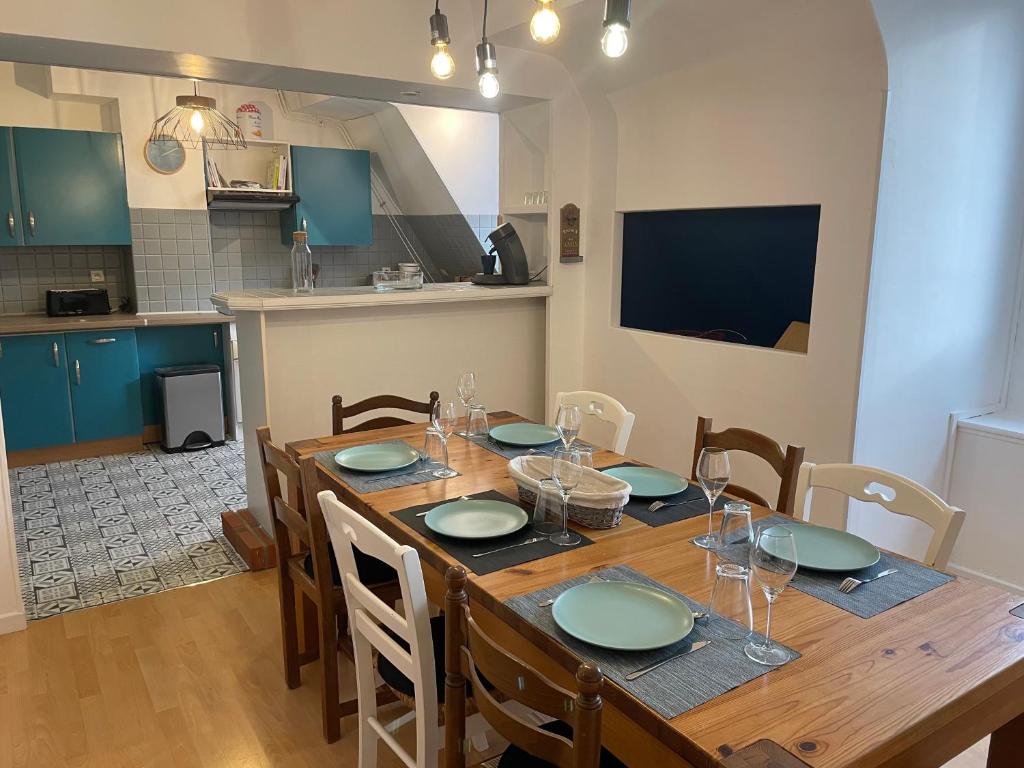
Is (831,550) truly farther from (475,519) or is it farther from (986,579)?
(986,579)

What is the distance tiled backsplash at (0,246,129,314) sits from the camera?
4949 millimetres

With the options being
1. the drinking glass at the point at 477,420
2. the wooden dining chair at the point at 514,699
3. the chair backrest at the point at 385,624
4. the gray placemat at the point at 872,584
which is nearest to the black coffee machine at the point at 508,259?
the drinking glass at the point at 477,420

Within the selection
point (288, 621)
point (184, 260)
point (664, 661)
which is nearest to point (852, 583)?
point (664, 661)

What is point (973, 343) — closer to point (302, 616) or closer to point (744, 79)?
point (744, 79)

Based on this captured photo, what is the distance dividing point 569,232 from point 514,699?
294 centimetres

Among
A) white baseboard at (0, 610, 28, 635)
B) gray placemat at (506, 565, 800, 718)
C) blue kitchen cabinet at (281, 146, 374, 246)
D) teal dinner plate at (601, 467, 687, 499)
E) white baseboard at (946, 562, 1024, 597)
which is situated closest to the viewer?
gray placemat at (506, 565, 800, 718)

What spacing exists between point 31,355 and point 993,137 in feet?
16.7

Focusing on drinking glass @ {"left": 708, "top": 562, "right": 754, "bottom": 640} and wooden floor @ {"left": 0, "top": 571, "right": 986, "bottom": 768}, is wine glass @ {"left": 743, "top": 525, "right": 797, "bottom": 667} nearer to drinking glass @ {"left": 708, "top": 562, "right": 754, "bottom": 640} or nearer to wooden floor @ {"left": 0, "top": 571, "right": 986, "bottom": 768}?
drinking glass @ {"left": 708, "top": 562, "right": 754, "bottom": 640}

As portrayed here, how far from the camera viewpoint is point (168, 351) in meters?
5.00

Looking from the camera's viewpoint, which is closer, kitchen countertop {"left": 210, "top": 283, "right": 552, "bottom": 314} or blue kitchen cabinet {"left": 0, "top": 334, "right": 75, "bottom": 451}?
kitchen countertop {"left": 210, "top": 283, "right": 552, "bottom": 314}

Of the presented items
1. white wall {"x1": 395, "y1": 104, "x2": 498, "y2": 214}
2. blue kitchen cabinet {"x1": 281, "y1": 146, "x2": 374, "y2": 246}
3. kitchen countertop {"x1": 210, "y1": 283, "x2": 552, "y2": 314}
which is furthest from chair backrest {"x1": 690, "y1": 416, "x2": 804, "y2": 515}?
blue kitchen cabinet {"x1": 281, "y1": 146, "x2": 374, "y2": 246}

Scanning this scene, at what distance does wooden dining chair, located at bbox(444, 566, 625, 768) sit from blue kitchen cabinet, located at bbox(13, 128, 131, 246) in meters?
4.65

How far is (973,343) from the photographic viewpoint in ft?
9.75

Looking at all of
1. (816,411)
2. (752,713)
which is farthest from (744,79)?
(752,713)
